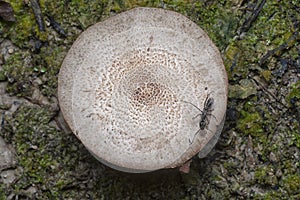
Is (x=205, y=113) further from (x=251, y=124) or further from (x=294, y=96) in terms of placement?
(x=294, y=96)

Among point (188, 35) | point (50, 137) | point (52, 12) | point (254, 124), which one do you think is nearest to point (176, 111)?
point (188, 35)

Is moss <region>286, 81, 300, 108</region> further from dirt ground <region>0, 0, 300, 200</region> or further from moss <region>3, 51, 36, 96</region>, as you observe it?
moss <region>3, 51, 36, 96</region>

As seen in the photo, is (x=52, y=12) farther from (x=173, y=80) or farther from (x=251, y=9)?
(x=251, y=9)

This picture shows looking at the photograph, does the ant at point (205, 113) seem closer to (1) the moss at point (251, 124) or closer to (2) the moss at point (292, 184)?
(1) the moss at point (251, 124)

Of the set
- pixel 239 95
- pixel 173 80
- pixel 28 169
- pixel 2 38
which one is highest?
pixel 173 80

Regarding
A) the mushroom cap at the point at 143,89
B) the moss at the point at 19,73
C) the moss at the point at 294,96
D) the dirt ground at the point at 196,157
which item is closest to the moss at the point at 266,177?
the dirt ground at the point at 196,157

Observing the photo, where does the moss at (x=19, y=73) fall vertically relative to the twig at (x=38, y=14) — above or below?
below
